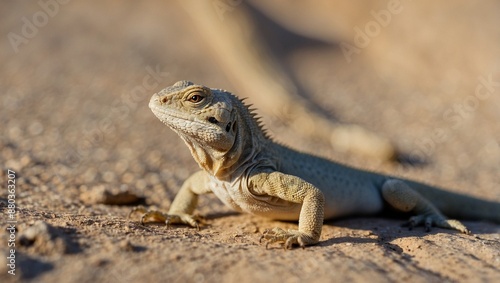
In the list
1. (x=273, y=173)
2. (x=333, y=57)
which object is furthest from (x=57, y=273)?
(x=333, y=57)

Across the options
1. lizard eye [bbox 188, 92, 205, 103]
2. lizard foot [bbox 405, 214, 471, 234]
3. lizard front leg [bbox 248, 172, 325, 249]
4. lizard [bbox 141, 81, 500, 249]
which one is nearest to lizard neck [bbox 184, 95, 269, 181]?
lizard [bbox 141, 81, 500, 249]

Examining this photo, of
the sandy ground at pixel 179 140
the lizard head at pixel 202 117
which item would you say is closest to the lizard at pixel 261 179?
the lizard head at pixel 202 117

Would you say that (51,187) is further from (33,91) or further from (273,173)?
(33,91)

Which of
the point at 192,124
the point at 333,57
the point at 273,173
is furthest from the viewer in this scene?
the point at 333,57

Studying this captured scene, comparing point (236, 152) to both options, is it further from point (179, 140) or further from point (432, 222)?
point (179, 140)

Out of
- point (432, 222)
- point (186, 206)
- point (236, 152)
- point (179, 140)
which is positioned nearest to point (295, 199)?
point (236, 152)

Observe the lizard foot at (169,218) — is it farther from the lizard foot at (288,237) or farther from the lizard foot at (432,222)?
the lizard foot at (432,222)
